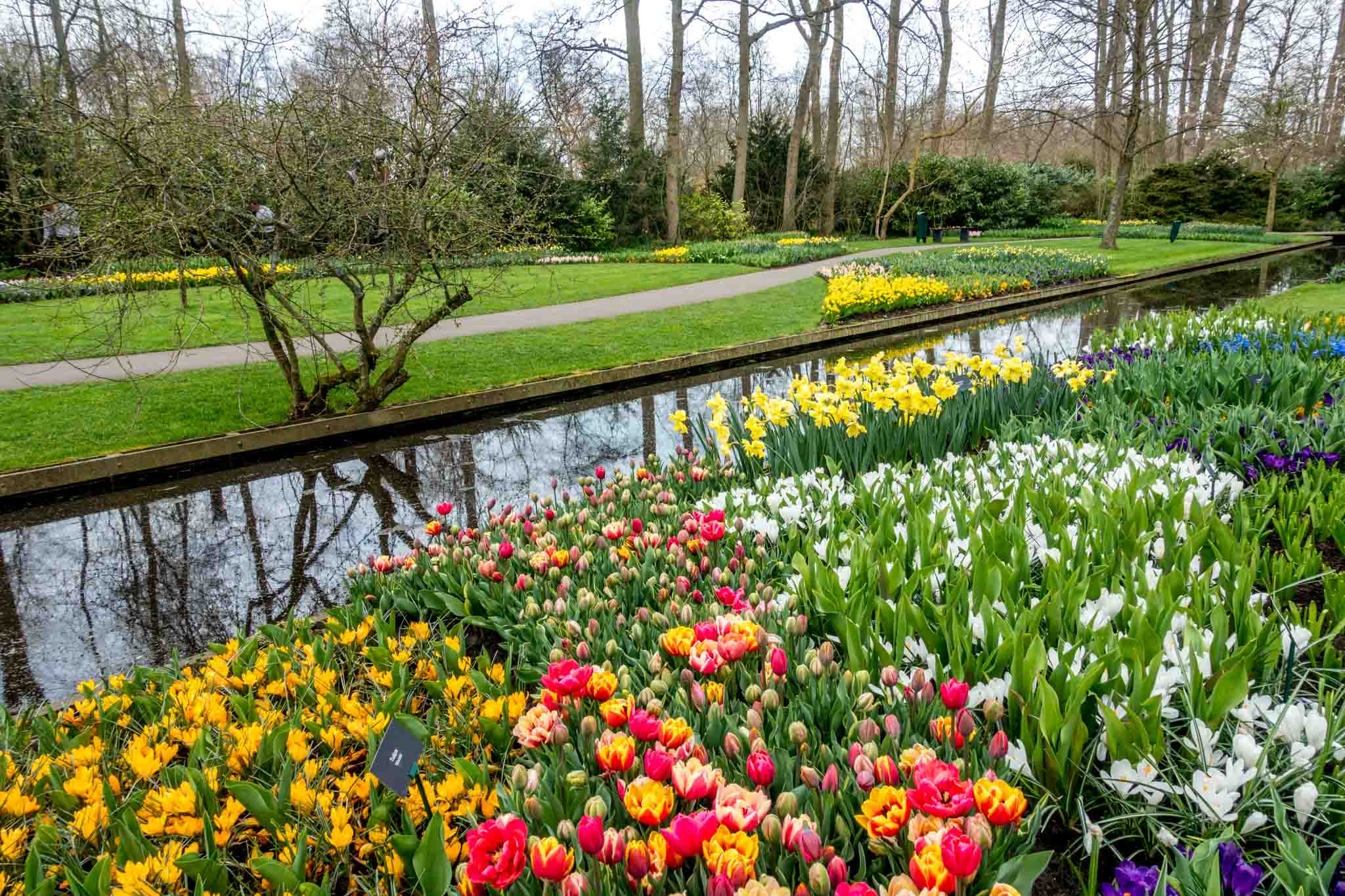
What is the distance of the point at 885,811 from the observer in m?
1.39

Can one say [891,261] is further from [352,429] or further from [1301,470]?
[1301,470]

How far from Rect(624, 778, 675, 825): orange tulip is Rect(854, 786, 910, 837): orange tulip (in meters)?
0.32

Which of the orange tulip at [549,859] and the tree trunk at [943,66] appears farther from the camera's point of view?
the tree trunk at [943,66]

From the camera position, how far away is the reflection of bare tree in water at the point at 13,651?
11.3 feet

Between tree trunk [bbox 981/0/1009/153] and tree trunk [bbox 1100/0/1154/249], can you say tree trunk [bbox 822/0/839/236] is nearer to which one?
tree trunk [bbox 981/0/1009/153]

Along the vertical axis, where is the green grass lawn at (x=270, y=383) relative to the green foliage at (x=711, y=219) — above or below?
below

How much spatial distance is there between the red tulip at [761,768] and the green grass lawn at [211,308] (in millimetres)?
5754

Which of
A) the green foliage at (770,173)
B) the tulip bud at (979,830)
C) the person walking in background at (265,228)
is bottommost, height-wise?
the tulip bud at (979,830)

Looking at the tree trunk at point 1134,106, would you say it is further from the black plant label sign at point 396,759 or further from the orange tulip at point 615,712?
the black plant label sign at point 396,759

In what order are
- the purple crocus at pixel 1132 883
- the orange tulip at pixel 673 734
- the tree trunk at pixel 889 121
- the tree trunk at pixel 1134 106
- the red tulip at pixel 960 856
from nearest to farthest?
the red tulip at pixel 960 856
the purple crocus at pixel 1132 883
the orange tulip at pixel 673 734
the tree trunk at pixel 1134 106
the tree trunk at pixel 889 121

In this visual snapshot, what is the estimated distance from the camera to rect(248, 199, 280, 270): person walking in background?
6.43m

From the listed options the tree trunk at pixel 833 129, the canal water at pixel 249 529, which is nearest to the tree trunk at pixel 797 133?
the tree trunk at pixel 833 129

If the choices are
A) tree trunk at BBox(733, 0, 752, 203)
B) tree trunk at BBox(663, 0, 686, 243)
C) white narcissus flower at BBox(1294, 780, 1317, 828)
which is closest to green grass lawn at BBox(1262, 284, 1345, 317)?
white narcissus flower at BBox(1294, 780, 1317, 828)

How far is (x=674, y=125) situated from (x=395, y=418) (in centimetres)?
1804
